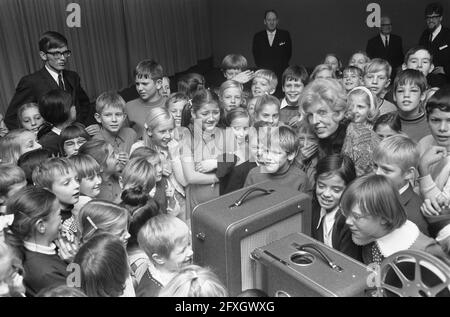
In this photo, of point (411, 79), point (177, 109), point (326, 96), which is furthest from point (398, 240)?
point (177, 109)

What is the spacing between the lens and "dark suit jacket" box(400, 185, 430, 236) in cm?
185

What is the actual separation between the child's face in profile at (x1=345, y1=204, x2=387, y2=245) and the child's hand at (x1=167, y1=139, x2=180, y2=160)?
57.6 inches

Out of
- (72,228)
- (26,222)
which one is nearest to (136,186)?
(72,228)

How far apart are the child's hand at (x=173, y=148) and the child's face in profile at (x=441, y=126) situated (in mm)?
1495

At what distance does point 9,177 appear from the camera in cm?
229

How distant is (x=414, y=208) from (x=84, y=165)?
66.2 inches

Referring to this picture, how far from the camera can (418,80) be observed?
9.96 feet

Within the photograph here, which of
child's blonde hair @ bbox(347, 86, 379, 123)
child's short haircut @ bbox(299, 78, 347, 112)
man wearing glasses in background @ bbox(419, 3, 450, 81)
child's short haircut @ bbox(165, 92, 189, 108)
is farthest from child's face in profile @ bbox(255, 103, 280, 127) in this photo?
man wearing glasses in background @ bbox(419, 3, 450, 81)

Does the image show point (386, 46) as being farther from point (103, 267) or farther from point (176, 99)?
point (103, 267)

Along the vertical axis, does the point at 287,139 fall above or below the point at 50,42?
below

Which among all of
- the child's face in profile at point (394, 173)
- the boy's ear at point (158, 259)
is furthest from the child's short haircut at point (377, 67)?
the boy's ear at point (158, 259)

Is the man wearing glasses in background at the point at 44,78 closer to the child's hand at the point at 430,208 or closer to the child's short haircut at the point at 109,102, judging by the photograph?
the child's short haircut at the point at 109,102

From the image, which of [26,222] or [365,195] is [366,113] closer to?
[365,195]
